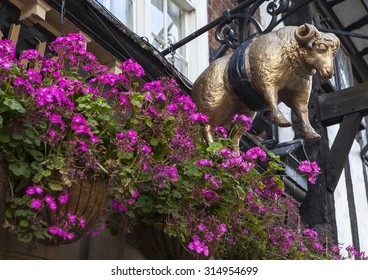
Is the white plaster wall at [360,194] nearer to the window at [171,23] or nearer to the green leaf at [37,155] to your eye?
the window at [171,23]

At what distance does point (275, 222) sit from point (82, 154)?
156 centimetres

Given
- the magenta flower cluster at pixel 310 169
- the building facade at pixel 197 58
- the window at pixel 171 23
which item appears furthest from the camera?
the window at pixel 171 23

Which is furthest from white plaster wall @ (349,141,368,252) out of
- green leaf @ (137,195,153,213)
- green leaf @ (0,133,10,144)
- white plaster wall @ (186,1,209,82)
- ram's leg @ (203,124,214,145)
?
green leaf @ (0,133,10,144)

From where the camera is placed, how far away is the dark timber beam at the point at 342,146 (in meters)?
7.00

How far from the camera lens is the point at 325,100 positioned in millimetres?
7422

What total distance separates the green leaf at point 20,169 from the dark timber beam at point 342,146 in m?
5.15

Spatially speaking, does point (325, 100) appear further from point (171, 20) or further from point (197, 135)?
point (197, 135)

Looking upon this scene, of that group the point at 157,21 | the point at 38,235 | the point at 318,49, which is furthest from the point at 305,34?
the point at 157,21

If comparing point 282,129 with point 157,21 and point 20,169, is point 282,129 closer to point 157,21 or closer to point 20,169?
point 157,21

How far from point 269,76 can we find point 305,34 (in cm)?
28

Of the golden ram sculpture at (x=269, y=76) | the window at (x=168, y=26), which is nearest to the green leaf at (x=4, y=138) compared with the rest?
the golden ram sculpture at (x=269, y=76)

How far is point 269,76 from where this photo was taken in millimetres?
3141

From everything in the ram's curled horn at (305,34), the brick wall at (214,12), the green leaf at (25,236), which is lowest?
the green leaf at (25,236)

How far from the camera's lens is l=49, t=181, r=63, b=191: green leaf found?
232 cm
